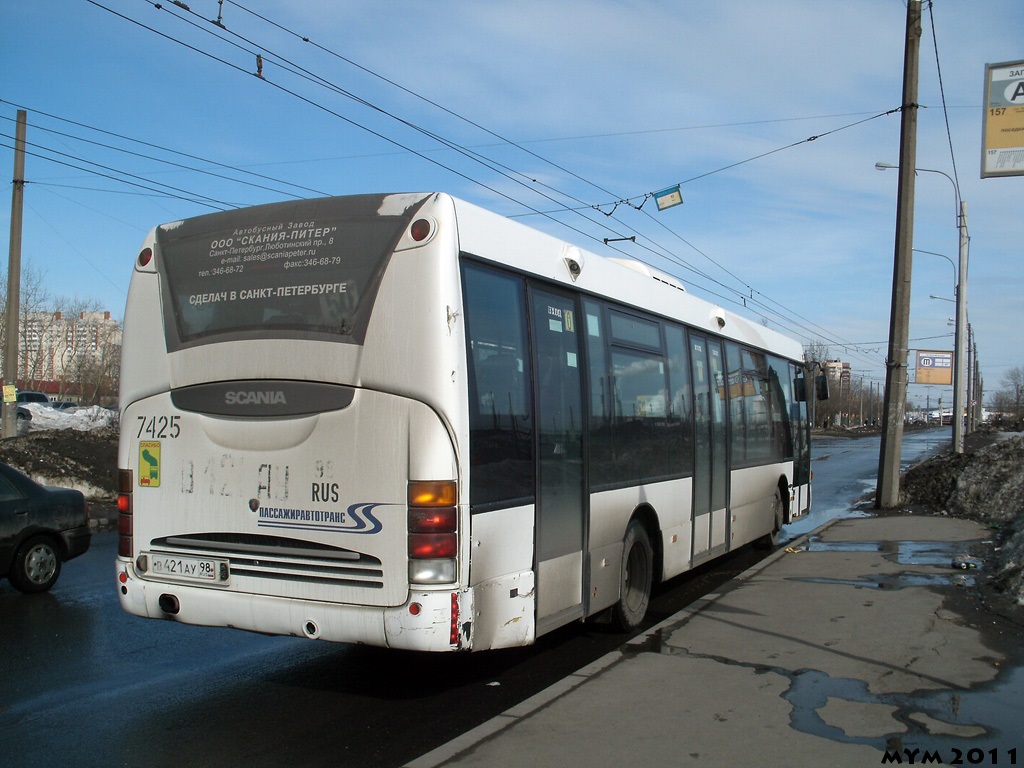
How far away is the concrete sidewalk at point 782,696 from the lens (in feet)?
15.2

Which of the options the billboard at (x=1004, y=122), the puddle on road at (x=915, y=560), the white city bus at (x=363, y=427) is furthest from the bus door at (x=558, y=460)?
the billboard at (x=1004, y=122)

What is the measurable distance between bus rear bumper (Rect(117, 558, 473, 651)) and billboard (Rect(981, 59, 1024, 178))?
885 centimetres

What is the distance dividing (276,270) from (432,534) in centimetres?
197

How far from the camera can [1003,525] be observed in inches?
562

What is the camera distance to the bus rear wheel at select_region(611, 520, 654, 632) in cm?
756

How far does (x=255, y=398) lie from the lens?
17.8 feet

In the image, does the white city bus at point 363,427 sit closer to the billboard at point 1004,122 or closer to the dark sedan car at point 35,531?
the dark sedan car at point 35,531

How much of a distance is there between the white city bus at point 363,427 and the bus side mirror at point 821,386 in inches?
391

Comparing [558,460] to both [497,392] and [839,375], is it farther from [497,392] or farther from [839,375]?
[839,375]

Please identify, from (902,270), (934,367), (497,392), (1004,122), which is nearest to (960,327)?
(902,270)

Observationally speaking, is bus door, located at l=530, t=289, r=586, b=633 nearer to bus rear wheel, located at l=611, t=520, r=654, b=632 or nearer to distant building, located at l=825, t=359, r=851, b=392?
bus rear wheel, located at l=611, t=520, r=654, b=632

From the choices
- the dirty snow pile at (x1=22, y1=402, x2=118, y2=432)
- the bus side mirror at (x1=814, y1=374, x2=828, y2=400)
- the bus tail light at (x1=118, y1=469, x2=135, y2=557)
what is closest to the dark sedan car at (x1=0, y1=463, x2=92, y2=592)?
the bus tail light at (x1=118, y1=469, x2=135, y2=557)

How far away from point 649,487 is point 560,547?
1.96m

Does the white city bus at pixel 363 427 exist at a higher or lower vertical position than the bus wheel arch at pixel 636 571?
higher
